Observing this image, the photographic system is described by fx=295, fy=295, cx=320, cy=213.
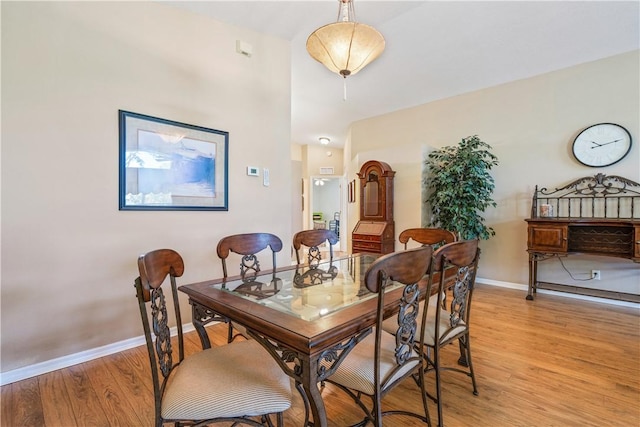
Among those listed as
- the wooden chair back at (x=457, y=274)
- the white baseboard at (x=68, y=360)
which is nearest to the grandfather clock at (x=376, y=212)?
the wooden chair back at (x=457, y=274)

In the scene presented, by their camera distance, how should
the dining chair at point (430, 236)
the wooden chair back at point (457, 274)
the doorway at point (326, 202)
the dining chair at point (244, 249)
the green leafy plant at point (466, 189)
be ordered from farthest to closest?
the doorway at point (326, 202), the green leafy plant at point (466, 189), the dining chair at point (430, 236), the dining chair at point (244, 249), the wooden chair back at point (457, 274)

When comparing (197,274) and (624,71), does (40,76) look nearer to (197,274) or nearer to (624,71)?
(197,274)

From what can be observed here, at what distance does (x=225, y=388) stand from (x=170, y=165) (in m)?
1.95

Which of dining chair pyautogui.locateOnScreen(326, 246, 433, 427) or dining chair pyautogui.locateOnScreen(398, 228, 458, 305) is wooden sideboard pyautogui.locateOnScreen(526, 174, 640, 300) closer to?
dining chair pyautogui.locateOnScreen(398, 228, 458, 305)

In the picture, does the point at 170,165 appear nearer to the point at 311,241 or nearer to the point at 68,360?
the point at 311,241

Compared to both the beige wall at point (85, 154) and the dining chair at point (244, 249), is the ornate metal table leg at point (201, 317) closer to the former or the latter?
the dining chair at point (244, 249)

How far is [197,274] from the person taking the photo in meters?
2.67

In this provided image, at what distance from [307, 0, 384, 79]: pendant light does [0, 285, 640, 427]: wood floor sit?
2.25 meters

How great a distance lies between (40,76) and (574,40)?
4780 mm

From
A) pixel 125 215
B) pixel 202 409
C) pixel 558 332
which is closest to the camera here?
pixel 202 409

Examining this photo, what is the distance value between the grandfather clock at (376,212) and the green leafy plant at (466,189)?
0.76m

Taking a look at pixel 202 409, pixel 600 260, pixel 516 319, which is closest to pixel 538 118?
pixel 600 260

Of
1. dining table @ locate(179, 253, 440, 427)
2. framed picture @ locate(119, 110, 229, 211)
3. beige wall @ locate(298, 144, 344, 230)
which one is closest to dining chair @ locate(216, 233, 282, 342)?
dining table @ locate(179, 253, 440, 427)

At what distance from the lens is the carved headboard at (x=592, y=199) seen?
332 centimetres
